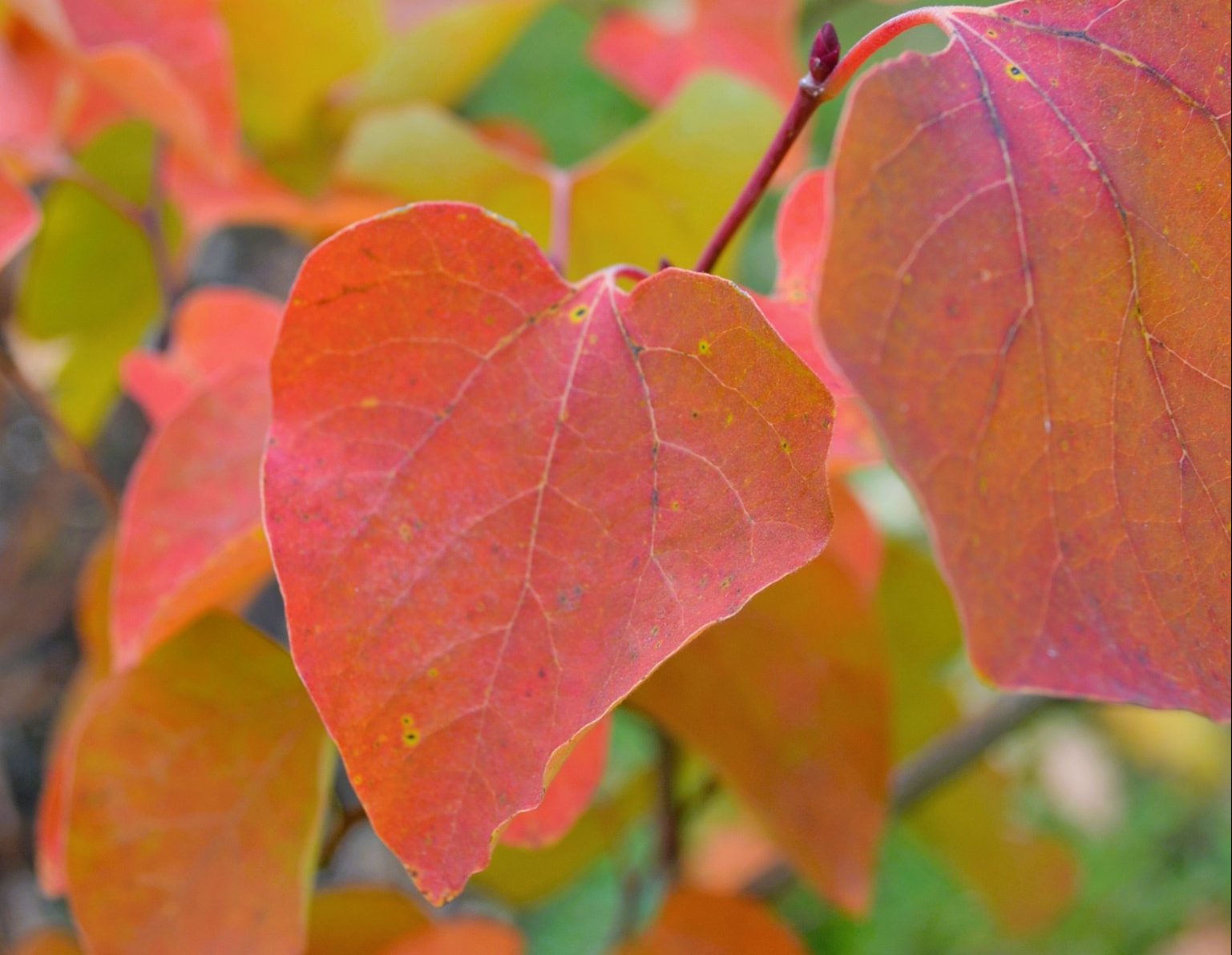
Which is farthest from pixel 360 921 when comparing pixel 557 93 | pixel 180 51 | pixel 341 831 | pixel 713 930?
pixel 557 93

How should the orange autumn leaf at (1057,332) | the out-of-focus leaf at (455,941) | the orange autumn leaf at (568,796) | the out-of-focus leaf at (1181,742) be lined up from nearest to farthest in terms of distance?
1. the orange autumn leaf at (1057,332)
2. the orange autumn leaf at (568,796)
3. the out-of-focus leaf at (455,941)
4. the out-of-focus leaf at (1181,742)

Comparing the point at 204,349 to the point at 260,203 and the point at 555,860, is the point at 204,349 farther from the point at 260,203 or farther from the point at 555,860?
the point at 555,860

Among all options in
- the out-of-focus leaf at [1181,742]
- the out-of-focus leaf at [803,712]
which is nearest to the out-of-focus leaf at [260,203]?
the out-of-focus leaf at [803,712]

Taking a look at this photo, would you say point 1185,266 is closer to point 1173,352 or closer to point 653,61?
point 1173,352

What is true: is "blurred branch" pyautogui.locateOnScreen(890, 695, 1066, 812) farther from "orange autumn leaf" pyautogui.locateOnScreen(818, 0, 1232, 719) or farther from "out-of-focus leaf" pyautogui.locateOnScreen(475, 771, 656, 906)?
"orange autumn leaf" pyautogui.locateOnScreen(818, 0, 1232, 719)

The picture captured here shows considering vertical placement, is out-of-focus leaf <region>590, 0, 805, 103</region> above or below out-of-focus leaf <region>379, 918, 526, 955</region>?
above

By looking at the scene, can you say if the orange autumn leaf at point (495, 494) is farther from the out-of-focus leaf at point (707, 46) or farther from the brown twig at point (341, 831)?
the out-of-focus leaf at point (707, 46)

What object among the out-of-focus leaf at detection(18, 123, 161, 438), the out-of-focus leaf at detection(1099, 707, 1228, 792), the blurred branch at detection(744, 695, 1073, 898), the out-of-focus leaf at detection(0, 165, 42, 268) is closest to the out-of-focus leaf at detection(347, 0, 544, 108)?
the out-of-focus leaf at detection(18, 123, 161, 438)
